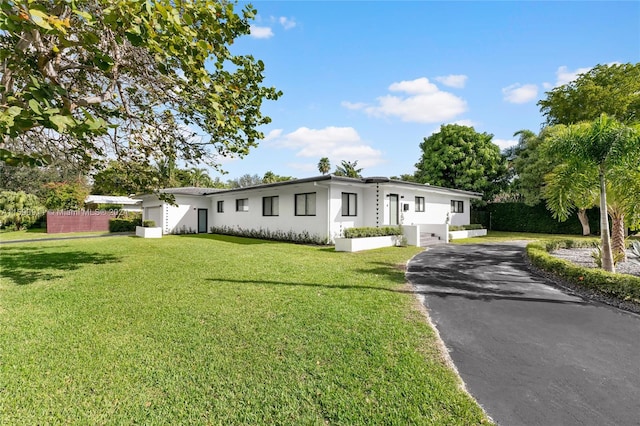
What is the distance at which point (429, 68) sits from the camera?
9.93 meters

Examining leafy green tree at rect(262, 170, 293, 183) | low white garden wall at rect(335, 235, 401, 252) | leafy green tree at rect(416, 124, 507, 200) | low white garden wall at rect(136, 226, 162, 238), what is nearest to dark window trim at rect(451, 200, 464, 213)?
leafy green tree at rect(416, 124, 507, 200)

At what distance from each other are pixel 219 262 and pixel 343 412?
297 inches

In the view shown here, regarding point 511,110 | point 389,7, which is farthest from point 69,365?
point 511,110

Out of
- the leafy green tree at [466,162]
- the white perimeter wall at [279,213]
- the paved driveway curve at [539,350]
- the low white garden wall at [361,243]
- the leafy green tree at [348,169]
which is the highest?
the leafy green tree at [348,169]

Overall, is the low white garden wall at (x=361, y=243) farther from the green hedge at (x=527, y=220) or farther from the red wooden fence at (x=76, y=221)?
the red wooden fence at (x=76, y=221)

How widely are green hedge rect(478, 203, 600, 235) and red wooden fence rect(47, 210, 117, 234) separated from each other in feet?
107

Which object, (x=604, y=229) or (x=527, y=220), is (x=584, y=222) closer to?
(x=527, y=220)

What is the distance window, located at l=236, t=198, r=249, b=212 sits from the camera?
19.8 meters

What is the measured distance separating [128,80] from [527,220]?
88.0ft

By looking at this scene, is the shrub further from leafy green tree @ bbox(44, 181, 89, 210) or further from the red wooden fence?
leafy green tree @ bbox(44, 181, 89, 210)

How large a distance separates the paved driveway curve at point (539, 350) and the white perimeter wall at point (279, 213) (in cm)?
850

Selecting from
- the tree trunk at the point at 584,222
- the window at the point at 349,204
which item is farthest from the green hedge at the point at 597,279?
the tree trunk at the point at 584,222

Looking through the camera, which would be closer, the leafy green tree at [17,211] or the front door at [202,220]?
the front door at [202,220]

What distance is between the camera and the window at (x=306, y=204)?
50.1ft
